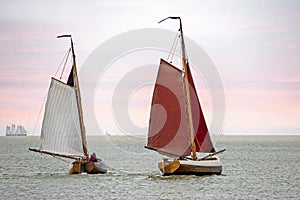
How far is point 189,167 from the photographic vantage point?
5644 centimetres

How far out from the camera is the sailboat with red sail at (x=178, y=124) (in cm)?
5716

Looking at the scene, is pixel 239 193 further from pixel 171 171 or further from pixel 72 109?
pixel 72 109

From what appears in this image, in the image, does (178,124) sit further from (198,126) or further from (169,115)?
(198,126)

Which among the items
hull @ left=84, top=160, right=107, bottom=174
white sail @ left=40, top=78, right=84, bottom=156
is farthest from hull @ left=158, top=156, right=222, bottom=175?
white sail @ left=40, top=78, right=84, bottom=156

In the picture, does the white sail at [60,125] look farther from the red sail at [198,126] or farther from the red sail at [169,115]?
the red sail at [198,126]

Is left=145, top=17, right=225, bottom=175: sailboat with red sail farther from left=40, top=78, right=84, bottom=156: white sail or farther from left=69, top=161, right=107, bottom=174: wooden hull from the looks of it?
left=40, top=78, right=84, bottom=156: white sail

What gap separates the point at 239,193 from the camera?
50344mm

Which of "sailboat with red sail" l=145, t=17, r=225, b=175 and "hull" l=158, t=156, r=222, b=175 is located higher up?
"sailboat with red sail" l=145, t=17, r=225, b=175

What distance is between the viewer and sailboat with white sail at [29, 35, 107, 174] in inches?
2351

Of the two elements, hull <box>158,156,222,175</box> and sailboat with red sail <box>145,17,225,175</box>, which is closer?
hull <box>158,156,222,175</box>

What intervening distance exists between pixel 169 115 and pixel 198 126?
3044 millimetres

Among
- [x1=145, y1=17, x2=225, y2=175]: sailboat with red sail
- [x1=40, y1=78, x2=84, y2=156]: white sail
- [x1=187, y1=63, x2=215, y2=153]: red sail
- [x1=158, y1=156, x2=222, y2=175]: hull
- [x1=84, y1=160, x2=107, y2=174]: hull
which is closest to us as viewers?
[x1=158, y1=156, x2=222, y2=175]: hull

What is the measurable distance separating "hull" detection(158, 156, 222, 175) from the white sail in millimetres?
7849

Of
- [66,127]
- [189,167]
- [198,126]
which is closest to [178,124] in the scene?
[198,126]
